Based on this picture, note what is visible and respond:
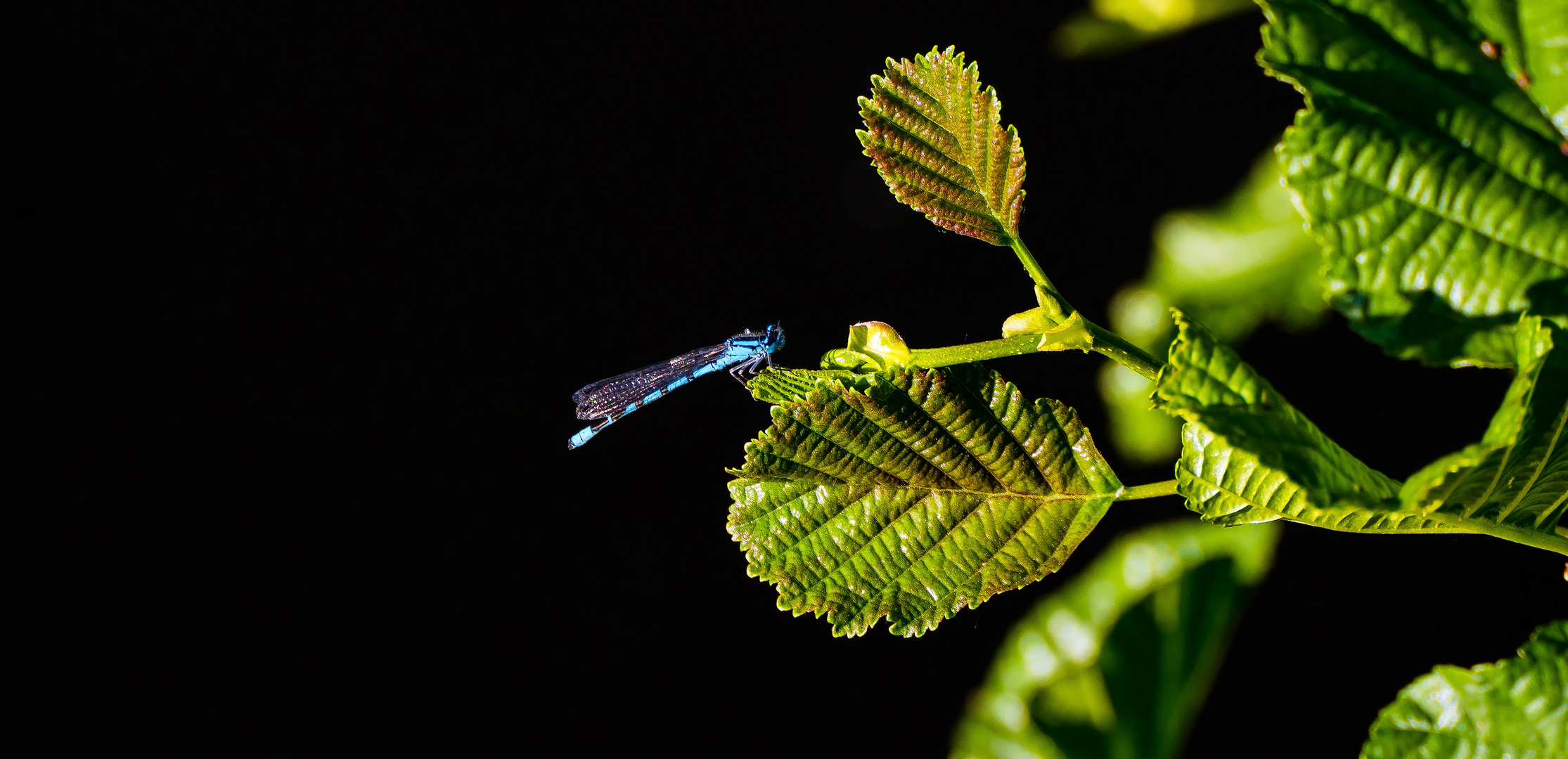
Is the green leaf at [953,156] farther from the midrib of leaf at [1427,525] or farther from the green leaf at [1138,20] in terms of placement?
the green leaf at [1138,20]

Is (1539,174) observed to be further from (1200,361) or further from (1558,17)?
(1200,361)

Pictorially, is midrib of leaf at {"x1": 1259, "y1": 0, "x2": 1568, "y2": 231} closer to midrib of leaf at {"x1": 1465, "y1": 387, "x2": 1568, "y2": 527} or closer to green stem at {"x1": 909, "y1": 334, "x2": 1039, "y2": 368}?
midrib of leaf at {"x1": 1465, "y1": 387, "x2": 1568, "y2": 527}

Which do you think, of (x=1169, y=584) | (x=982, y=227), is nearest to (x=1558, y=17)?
(x=982, y=227)

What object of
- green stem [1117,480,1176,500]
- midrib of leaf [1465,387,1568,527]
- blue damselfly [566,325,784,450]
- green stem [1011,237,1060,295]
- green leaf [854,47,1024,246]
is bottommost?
midrib of leaf [1465,387,1568,527]

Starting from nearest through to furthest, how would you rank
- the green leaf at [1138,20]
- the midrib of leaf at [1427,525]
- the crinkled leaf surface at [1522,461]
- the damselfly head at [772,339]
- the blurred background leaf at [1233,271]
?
1. the crinkled leaf surface at [1522,461]
2. the midrib of leaf at [1427,525]
3. the blurred background leaf at [1233,271]
4. the green leaf at [1138,20]
5. the damselfly head at [772,339]

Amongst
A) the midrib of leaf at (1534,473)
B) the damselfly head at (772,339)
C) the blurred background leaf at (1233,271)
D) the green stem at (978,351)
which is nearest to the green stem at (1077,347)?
the green stem at (978,351)

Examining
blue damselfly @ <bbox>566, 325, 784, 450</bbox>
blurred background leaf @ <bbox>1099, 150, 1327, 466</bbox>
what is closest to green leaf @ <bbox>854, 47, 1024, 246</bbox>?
blurred background leaf @ <bbox>1099, 150, 1327, 466</bbox>
